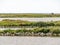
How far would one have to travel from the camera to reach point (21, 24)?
25.3 meters

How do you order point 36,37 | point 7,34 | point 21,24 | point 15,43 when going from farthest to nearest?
point 21,24 → point 7,34 → point 36,37 → point 15,43

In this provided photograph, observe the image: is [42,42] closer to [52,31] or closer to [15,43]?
[15,43]

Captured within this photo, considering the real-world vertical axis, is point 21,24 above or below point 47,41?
below

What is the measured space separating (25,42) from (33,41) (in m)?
0.51

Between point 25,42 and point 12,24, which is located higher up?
point 25,42

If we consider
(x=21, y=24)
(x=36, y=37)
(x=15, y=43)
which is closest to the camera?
(x=15, y=43)

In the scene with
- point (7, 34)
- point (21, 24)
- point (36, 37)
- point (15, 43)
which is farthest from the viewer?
point (21, 24)

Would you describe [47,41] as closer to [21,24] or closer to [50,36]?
[50,36]

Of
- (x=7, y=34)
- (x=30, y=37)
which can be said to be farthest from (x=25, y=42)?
(x=7, y=34)

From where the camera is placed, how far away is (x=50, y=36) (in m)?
17.9

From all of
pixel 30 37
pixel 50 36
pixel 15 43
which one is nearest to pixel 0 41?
pixel 15 43

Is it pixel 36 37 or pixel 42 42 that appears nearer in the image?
pixel 42 42

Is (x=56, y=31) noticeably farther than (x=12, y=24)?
No

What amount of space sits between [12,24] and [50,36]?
7922mm
